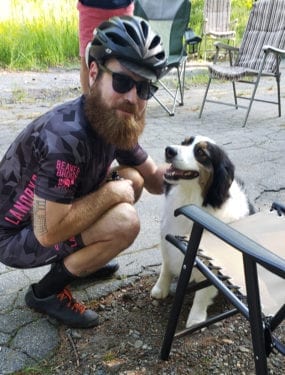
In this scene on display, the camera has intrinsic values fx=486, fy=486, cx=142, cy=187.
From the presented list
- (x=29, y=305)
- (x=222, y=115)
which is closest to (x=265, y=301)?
(x=29, y=305)

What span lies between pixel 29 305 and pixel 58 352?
342 millimetres

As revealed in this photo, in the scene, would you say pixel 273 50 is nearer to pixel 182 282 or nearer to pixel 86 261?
pixel 86 261

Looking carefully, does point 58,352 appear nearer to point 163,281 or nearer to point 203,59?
point 163,281

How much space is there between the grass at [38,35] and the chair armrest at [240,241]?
21.7 feet

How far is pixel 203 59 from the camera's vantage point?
9328mm

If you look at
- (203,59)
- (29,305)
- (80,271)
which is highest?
(80,271)

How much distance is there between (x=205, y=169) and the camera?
7.42 feet

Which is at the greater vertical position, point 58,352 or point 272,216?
point 272,216

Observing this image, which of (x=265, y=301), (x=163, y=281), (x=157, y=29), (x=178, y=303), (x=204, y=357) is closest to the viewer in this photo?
(x=265, y=301)

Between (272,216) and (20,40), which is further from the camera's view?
(20,40)

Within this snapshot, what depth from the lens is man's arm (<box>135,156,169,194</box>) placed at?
2.54 metres

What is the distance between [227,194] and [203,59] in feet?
24.5

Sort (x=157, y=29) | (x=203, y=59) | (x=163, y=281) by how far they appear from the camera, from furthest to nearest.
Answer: (x=203, y=59) < (x=157, y=29) < (x=163, y=281)

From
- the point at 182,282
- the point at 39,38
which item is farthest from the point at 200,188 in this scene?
the point at 39,38
